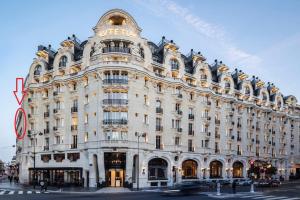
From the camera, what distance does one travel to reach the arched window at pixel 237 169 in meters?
81.7

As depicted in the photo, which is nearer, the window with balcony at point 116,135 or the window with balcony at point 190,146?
the window with balcony at point 116,135

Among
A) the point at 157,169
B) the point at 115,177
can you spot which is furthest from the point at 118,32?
the point at 157,169

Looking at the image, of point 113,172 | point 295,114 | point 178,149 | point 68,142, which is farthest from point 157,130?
point 295,114

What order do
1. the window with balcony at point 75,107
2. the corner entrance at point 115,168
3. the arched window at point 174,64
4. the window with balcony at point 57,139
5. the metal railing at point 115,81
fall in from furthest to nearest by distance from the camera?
the arched window at point 174,64, the window with balcony at point 57,139, the window with balcony at point 75,107, the metal railing at point 115,81, the corner entrance at point 115,168

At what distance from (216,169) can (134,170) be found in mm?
25054

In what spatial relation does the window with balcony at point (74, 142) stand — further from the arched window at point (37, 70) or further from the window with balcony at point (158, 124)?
the arched window at point (37, 70)

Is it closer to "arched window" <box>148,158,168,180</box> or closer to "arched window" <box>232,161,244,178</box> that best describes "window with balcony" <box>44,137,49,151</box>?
"arched window" <box>148,158,168,180</box>

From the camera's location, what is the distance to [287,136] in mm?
105438

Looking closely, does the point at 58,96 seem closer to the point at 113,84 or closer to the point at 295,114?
the point at 113,84

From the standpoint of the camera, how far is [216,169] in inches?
3014

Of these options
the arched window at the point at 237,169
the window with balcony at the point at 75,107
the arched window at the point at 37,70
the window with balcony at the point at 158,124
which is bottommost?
the arched window at the point at 237,169

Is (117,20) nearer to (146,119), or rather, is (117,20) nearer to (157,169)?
(146,119)

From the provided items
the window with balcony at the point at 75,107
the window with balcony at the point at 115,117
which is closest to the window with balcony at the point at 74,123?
the window with balcony at the point at 75,107

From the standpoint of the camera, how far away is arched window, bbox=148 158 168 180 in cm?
6231
